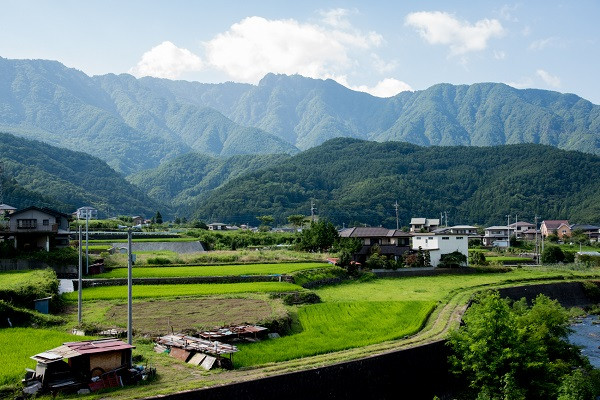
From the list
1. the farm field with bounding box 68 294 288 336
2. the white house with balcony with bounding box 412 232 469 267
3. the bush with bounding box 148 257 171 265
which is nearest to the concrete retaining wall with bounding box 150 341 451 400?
the farm field with bounding box 68 294 288 336

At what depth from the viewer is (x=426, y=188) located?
131 metres

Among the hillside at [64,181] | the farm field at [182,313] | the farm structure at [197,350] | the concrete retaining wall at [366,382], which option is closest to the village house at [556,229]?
the farm field at [182,313]

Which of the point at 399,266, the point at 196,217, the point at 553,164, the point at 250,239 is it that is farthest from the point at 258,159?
the point at 399,266

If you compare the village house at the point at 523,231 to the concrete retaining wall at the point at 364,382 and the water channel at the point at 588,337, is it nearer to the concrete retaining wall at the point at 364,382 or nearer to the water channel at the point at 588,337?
the water channel at the point at 588,337

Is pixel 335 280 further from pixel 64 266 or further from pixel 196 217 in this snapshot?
pixel 196 217

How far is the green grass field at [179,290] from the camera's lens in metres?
28.2

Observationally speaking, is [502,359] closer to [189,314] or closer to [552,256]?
[189,314]

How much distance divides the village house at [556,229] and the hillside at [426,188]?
12.2 m

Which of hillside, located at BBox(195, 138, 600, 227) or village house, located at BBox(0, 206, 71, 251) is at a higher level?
hillside, located at BBox(195, 138, 600, 227)

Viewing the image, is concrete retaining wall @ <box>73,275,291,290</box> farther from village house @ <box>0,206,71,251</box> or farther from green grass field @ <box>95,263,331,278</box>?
village house @ <box>0,206,71,251</box>

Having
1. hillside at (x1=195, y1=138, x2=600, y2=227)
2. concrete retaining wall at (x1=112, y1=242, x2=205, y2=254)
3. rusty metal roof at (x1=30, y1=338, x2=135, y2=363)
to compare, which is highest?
hillside at (x1=195, y1=138, x2=600, y2=227)

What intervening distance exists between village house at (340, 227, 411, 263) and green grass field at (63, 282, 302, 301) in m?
20.2

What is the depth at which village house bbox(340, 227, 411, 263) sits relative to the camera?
176 ft

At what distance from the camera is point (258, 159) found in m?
198
